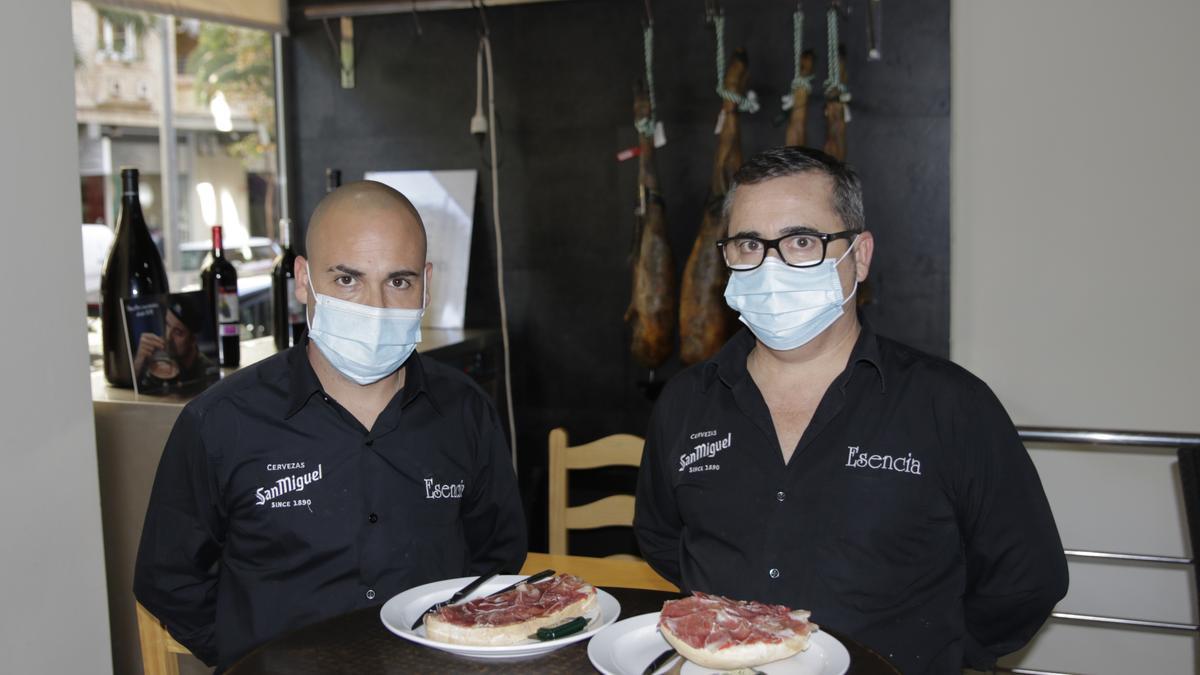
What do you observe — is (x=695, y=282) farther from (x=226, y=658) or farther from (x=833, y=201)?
(x=226, y=658)

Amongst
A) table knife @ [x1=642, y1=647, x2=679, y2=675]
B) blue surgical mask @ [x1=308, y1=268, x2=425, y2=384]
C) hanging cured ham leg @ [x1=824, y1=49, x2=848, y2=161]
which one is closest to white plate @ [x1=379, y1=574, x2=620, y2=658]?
table knife @ [x1=642, y1=647, x2=679, y2=675]

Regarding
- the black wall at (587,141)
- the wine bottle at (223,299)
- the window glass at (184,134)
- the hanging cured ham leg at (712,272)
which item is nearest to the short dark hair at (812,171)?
the hanging cured ham leg at (712,272)

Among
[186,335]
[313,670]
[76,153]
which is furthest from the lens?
[186,335]

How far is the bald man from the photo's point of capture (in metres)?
1.90

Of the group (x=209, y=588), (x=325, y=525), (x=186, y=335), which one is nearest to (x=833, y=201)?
(x=325, y=525)

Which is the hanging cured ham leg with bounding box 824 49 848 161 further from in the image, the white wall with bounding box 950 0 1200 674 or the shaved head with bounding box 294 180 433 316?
the shaved head with bounding box 294 180 433 316

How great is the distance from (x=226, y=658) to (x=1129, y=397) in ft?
9.28

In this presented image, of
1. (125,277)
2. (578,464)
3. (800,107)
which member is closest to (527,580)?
(578,464)

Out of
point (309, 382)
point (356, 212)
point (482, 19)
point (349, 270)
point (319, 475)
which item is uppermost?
point (482, 19)

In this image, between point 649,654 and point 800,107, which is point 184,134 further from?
point 649,654

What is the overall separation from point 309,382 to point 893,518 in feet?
3.53

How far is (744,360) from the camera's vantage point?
2.03 meters

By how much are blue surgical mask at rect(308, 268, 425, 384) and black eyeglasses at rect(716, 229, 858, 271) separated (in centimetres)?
62

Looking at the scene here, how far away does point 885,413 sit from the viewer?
1.86 metres
